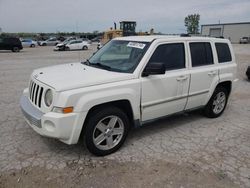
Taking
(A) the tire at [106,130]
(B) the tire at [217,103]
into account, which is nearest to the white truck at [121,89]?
(A) the tire at [106,130]

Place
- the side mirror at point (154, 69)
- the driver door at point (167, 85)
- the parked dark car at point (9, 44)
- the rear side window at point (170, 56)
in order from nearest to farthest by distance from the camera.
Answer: the side mirror at point (154, 69) → the driver door at point (167, 85) → the rear side window at point (170, 56) → the parked dark car at point (9, 44)

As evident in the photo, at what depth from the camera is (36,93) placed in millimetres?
3559

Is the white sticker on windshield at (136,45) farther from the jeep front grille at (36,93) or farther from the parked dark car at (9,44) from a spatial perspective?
the parked dark car at (9,44)

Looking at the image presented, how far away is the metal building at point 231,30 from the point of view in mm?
66625

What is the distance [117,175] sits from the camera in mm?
3178

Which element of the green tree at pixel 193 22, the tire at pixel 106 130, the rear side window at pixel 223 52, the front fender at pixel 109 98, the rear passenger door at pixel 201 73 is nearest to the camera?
the front fender at pixel 109 98

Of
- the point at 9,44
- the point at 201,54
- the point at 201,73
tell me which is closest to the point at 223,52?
the point at 201,54

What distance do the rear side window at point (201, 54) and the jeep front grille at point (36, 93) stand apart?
108 inches

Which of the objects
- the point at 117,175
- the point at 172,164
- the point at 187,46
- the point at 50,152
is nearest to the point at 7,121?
the point at 50,152

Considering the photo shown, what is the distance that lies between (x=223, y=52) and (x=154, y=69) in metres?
2.32

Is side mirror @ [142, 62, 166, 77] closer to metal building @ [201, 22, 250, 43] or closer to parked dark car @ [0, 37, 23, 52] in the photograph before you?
parked dark car @ [0, 37, 23, 52]

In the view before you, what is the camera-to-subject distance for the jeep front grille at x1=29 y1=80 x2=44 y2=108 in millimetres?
3445

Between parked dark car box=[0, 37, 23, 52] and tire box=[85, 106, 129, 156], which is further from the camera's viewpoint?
parked dark car box=[0, 37, 23, 52]

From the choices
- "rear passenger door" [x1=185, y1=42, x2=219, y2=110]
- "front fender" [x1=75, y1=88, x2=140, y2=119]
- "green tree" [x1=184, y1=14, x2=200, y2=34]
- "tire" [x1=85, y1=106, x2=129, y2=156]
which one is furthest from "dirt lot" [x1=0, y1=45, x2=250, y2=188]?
"green tree" [x1=184, y1=14, x2=200, y2=34]
